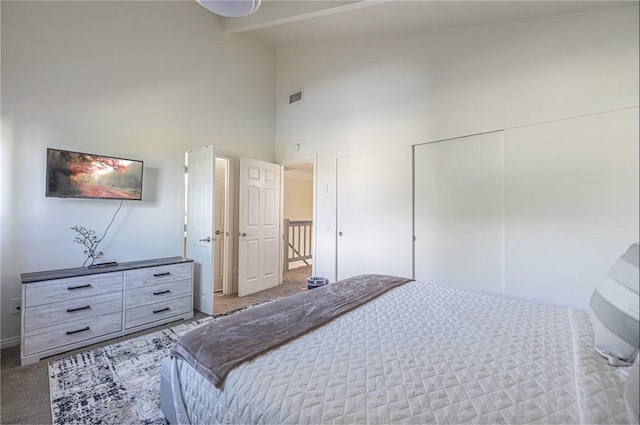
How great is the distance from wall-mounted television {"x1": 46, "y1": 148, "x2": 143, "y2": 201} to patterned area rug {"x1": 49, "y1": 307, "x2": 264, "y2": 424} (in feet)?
4.49

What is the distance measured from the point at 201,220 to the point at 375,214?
80.3 inches

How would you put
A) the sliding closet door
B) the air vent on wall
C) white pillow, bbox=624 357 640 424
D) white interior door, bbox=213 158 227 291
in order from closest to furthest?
1. white pillow, bbox=624 357 640 424
2. the sliding closet door
3. white interior door, bbox=213 158 227 291
4. the air vent on wall

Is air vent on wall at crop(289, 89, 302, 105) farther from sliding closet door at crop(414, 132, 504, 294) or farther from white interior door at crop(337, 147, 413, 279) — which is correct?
sliding closet door at crop(414, 132, 504, 294)

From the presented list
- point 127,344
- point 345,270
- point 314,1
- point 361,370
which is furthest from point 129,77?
point 361,370

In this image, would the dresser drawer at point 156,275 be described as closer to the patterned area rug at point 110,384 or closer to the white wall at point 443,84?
the patterned area rug at point 110,384

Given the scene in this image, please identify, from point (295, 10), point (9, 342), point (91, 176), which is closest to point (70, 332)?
point (9, 342)

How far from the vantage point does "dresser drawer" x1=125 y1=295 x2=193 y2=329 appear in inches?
100

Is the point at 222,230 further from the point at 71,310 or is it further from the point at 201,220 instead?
the point at 71,310

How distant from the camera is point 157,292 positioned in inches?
107

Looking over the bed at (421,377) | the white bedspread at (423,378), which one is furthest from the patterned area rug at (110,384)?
the white bedspread at (423,378)

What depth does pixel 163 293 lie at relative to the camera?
278 cm

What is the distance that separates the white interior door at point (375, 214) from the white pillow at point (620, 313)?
221 cm

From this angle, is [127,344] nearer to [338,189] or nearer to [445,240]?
[338,189]

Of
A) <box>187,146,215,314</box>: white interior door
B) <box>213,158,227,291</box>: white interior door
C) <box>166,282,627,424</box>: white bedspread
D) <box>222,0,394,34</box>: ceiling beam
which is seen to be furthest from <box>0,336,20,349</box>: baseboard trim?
<box>222,0,394,34</box>: ceiling beam
